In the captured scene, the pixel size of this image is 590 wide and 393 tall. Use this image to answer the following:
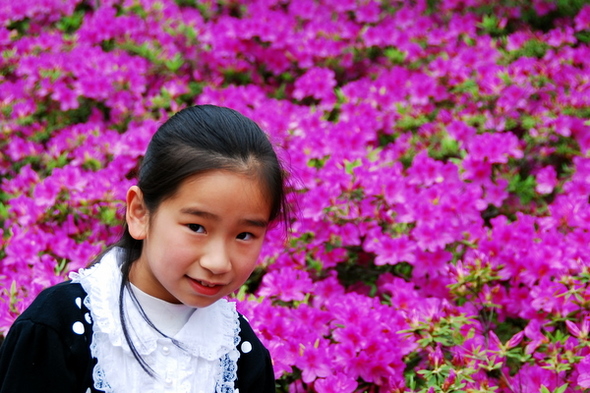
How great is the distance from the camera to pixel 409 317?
213 centimetres

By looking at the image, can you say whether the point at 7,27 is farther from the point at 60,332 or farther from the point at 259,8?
the point at 60,332

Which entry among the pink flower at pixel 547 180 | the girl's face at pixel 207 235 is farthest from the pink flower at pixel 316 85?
the girl's face at pixel 207 235

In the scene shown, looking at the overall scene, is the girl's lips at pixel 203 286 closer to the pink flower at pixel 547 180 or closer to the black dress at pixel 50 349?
the black dress at pixel 50 349

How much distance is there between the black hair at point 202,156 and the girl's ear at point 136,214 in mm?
17

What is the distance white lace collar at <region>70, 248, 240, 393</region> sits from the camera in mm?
1478

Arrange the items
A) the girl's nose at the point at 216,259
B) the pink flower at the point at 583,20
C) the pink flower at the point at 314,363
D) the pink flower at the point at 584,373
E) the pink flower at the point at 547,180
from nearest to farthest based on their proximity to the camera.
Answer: the girl's nose at the point at 216,259, the pink flower at the point at 584,373, the pink flower at the point at 314,363, the pink flower at the point at 547,180, the pink flower at the point at 583,20

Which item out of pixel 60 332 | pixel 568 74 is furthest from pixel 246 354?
pixel 568 74

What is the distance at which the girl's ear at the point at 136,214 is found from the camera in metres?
1.48

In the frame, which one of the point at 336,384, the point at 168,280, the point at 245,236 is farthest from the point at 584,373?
the point at 168,280

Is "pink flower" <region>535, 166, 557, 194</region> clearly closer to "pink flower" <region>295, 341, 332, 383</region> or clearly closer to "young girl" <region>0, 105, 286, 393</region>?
"pink flower" <region>295, 341, 332, 383</region>

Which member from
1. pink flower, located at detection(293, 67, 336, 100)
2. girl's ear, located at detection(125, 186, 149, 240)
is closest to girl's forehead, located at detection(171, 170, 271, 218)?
girl's ear, located at detection(125, 186, 149, 240)

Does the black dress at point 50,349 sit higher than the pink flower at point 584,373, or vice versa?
the black dress at point 50,349

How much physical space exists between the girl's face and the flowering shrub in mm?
682

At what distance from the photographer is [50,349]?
141 centimetres
